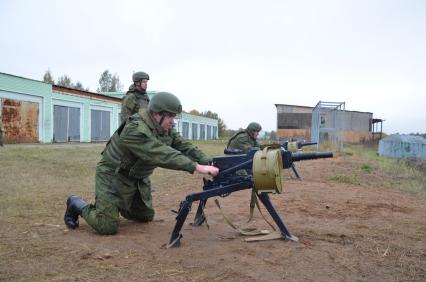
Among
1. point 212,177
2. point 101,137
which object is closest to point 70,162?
point 212,177

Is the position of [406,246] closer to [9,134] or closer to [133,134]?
[133,134]

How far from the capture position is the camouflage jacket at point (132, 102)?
6.95 m

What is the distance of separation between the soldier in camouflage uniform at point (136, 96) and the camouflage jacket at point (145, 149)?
219 cm

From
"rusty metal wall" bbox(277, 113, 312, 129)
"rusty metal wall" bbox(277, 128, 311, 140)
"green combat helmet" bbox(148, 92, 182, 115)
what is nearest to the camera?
"green combat helmet" bbox(148, 92, 182, 115)

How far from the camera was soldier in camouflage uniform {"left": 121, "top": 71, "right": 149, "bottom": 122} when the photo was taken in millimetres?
6934

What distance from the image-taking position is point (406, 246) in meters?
4.27

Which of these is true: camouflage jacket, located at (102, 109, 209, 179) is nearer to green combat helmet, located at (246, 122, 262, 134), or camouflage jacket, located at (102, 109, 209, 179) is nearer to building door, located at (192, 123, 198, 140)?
green combat helmet, located at (246, 122, 262, 134)

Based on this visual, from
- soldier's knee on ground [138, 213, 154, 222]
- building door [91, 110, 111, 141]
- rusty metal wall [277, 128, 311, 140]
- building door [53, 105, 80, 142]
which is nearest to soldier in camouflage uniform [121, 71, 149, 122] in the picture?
soldier's knee on ground [138, 213, 154, 222]

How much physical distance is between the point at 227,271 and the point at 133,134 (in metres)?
1.56

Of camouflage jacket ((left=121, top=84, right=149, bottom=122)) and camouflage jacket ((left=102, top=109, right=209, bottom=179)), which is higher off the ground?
camouflage jacket ((left=121, top=84, right=149, bottom=122))

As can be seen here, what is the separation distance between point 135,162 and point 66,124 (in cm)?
2518

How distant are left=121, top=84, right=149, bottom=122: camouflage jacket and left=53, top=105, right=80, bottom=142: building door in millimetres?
21563

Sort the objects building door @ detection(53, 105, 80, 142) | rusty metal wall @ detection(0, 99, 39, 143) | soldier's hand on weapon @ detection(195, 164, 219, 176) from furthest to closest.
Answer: building door @ detection(53, 105, 80, 142) → rusty metal wall @ detection(0, 99, 39, 143) → soldier's hand on weapon @ detection(195, 164, 219, 176)

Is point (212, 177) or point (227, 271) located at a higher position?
point (212, 177)
